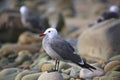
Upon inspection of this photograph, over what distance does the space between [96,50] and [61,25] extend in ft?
33.0

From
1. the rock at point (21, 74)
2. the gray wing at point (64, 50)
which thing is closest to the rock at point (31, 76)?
the rock at point (21, 74)

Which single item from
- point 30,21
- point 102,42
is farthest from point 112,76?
point 30,21

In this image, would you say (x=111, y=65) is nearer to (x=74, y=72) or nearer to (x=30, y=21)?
(x=74, y=72)

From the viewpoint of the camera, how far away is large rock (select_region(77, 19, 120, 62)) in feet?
36.5

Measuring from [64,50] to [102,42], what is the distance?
120 inches

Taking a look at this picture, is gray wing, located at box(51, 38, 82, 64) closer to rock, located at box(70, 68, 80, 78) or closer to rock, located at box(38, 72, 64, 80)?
rock, located at box(38, 72, 64, 80)

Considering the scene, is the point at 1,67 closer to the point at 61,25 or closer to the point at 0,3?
the point at 61,25

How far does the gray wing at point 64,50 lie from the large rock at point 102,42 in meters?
2.50

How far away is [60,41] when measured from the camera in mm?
8539

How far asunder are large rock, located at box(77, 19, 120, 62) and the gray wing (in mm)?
2496

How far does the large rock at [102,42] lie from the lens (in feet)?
36.5

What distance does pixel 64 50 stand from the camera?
8422mm

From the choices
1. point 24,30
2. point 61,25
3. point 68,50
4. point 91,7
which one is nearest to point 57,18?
point 61,25

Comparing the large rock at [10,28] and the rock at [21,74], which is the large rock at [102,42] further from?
the large rock at [10,28]
